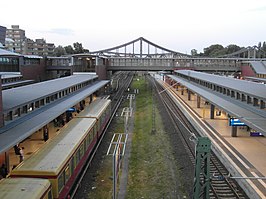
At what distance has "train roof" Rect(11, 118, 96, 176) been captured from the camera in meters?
9.05

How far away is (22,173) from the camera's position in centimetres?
898

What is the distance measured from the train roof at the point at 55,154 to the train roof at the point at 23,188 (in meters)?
0.71

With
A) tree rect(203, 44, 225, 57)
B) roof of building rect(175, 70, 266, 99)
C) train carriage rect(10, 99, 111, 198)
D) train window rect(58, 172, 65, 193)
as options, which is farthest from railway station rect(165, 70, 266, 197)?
tree rect(203, 44, 225, 57)

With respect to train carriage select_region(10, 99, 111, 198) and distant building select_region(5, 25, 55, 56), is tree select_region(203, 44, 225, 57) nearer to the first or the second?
distant building select_region(5, 25, 55, 56)

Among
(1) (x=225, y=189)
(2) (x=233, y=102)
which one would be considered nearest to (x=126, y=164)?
(1) (x=225, y=189)

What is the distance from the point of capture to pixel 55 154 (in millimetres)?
10578

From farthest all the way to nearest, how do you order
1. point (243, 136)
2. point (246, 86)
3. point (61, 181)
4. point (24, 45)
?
point (24, 45), point (246, 86), point (243, 136), point (61, 181)

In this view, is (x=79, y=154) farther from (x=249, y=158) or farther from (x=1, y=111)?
(x=249, y=158)

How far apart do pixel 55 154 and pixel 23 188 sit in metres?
2.91

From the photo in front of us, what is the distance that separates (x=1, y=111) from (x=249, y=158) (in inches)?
467

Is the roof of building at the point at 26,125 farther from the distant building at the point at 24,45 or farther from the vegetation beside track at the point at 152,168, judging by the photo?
the distant building at the point at 24,45

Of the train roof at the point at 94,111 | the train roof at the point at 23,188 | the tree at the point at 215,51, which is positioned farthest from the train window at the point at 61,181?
the tree at the point at 215,51

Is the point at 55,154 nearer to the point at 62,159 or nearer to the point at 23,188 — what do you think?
the point at 62,159

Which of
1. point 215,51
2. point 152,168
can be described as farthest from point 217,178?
point 215,51
